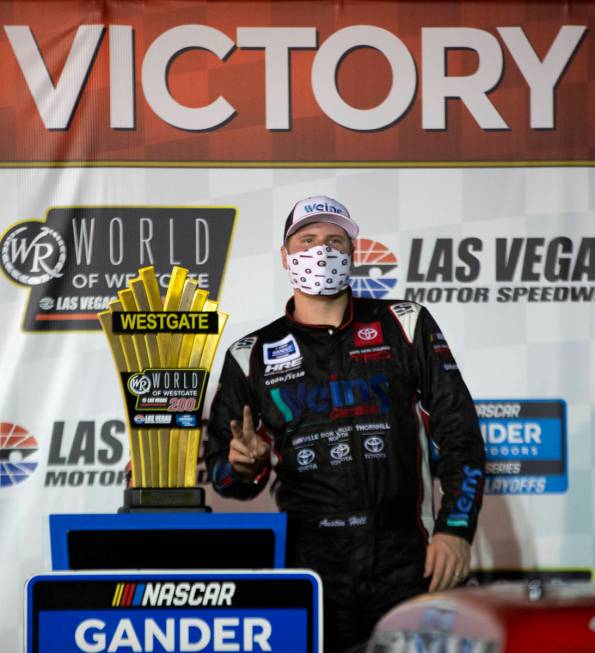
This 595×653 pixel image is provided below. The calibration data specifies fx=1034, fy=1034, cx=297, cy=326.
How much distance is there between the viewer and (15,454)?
135 inches

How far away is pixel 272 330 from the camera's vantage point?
3092mm

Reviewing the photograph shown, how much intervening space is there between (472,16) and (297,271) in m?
1.24

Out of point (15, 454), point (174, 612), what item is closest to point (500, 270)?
point (15, 454)

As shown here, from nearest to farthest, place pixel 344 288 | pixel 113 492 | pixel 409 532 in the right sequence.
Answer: pixel 409 532
pixel 344 288
pixel 113 492

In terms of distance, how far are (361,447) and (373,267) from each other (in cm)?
88

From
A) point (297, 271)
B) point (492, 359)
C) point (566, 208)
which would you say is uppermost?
point (566, 208)

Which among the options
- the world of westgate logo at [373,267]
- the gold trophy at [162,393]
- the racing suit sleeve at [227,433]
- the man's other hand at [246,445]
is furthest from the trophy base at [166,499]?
the world of westgate logo at [373,267]

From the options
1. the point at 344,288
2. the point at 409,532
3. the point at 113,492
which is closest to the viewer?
the point at 409,532

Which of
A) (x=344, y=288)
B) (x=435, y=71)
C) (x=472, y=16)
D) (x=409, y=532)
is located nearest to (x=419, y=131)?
(x=435, y=71)

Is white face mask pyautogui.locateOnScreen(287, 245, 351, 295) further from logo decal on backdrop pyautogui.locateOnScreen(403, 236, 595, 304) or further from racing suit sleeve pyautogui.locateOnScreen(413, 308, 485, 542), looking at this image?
logo decal on backdrop pyautogui.locateOnScreen(403, 236, 595, 304)

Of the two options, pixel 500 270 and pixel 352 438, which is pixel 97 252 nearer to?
pixel 352 438

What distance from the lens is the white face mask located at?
296cm

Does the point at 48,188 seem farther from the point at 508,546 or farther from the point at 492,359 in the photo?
the point at 508,546

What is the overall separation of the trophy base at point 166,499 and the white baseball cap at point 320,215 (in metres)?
0.89
